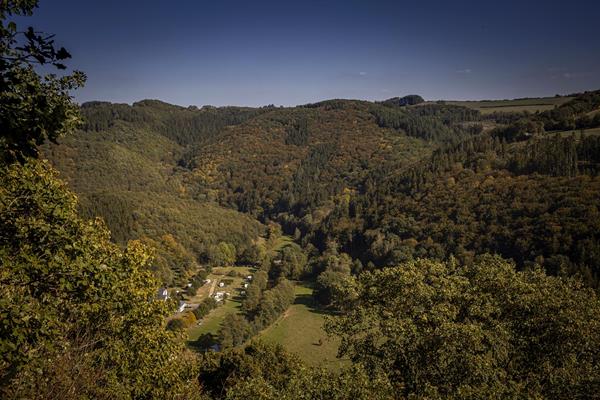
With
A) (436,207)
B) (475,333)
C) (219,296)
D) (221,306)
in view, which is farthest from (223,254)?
(475,333)

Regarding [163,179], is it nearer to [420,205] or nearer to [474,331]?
[420,205]

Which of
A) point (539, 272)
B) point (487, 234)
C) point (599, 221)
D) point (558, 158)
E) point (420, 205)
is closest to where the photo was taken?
point (539, 272)

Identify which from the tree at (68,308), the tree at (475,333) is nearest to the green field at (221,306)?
the tree at (475,333)

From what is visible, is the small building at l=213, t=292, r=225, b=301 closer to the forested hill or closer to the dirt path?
the dirt path

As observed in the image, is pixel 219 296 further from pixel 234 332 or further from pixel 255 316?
pixel 234 332

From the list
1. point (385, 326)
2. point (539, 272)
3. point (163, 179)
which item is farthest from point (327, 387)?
point (163, 179)
